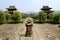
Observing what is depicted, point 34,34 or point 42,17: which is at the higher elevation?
point 34,34

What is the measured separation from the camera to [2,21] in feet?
87.7

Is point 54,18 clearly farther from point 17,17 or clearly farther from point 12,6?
point 12,6

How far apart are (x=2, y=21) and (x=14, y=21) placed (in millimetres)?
2639

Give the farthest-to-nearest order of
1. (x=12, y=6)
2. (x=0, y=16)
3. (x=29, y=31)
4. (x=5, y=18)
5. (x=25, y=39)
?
(x=12, y=6), (x=5, y=18), (x=0, y=16), (x=29, y=31), (x=25, y=39)

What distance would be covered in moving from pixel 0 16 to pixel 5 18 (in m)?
2.00

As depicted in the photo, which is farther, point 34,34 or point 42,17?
point 42,17

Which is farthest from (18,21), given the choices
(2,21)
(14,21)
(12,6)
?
(12,6)

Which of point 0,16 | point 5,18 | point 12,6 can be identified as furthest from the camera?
point 12,6

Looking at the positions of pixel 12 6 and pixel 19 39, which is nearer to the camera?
pixel 19 39

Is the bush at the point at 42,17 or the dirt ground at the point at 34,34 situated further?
the bush at the point at 42,17

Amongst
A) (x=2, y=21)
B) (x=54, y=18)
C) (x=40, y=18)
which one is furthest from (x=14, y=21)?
(x=54, y=18)

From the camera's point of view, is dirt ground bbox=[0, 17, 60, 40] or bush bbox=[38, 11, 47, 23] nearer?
dirt ground bbox=[0, 17, 60, 40]

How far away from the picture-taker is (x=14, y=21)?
28.6 m

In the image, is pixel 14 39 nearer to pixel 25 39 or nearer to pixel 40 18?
pixel 25 39
